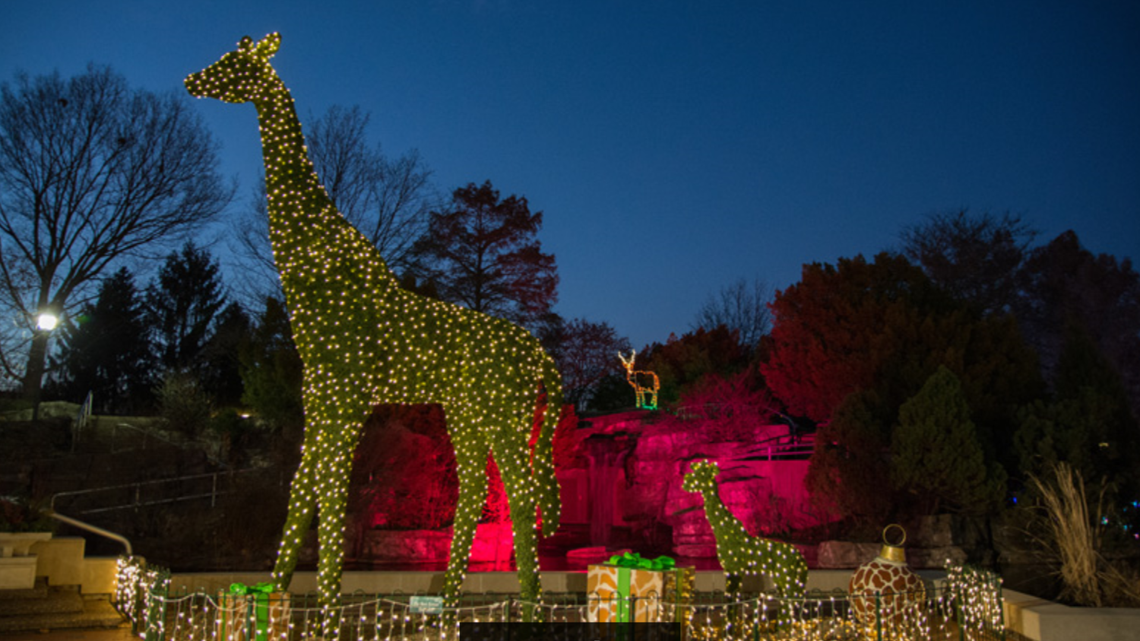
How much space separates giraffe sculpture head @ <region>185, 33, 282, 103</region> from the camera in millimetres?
7250

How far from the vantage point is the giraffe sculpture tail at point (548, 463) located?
23.4ft

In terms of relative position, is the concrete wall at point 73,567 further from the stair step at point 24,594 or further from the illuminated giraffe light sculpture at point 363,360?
the illuminated giraffe light sculpture at point 363,360

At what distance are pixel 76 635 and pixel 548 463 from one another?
475 centimetres

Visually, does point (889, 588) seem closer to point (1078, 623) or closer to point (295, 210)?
point (1078, 623)

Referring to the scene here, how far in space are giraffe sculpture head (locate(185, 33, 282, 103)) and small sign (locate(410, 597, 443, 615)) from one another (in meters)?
4.87

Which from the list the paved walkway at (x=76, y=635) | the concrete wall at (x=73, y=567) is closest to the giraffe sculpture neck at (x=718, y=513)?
the paved walkway at (x=76, y=635)

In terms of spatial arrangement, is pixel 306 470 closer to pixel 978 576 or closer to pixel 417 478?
pixel 978 576

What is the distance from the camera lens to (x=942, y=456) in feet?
43.5

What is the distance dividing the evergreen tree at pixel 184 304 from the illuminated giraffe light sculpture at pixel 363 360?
2423cm

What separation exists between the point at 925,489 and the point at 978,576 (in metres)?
7.36

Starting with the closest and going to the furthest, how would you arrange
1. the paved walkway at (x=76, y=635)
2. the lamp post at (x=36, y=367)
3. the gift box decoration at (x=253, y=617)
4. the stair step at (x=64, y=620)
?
the gift box decoration at (x=253, y=617)
the paved walkway at (x=76, y=635)
the stair step at (x=64, y=620)
the lamp post at (x=36, y=367)

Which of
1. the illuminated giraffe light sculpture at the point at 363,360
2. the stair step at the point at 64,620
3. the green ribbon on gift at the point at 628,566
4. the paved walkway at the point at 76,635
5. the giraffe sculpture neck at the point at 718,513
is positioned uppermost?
the illuminated giraffe light sculpture at the point at 363,360

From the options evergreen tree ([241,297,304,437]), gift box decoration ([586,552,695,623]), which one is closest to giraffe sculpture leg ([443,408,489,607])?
gift box decoration ([586,552,695,623])

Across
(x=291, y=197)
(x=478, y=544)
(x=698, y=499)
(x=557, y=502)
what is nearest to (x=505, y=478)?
(x=557, y=502)
